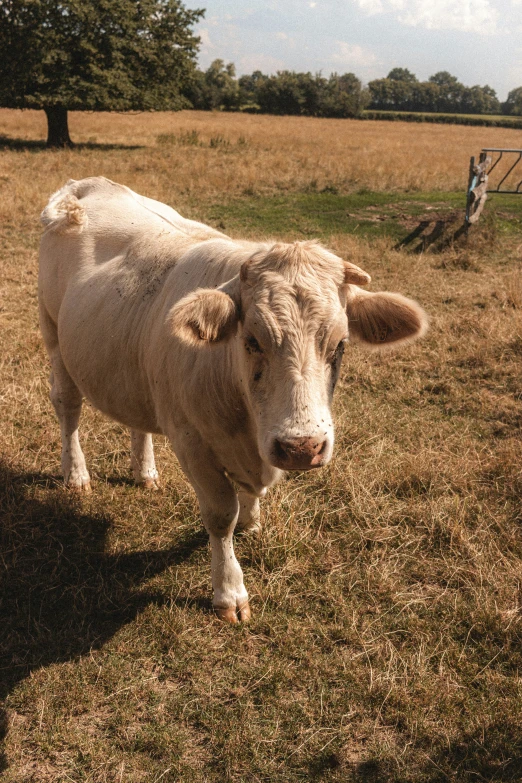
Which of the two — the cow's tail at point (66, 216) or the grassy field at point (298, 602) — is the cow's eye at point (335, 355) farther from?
the cow's tail at point (66, 216)

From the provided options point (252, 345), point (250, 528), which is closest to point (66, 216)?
point (252, 345)

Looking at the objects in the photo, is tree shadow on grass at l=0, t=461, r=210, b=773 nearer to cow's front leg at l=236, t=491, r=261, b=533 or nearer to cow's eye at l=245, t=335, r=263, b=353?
cow's front leg at l=236, t=491, r=261, b=533

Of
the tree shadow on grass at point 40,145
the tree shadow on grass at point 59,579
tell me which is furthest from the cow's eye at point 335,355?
the tree shadow on grass at point 40,145

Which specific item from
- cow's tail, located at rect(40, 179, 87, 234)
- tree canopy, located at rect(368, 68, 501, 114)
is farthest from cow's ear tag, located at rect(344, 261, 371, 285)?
tree canopy, located at rect(368, 68, 501, 114)

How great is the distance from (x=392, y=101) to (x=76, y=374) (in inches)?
4572

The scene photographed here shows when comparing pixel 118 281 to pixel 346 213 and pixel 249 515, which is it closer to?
pixel 249 515

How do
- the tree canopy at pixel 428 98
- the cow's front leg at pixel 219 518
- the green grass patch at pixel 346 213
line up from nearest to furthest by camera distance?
the cow's front leg at pixel 219 518 → the green grass patch at pixel 346 213 → the tree canopy at pixel 428 98

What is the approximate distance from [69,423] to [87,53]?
21.9 meters

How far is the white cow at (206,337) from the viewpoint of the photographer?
2.30 meters

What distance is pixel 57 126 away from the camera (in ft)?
74.2

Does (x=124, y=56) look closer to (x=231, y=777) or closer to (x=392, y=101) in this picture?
(x=231, y=777)

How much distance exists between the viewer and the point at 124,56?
22516 mm

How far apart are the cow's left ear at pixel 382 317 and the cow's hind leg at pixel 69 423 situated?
2272mm

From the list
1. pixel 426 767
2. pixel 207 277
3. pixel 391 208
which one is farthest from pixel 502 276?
pixel 426 767
